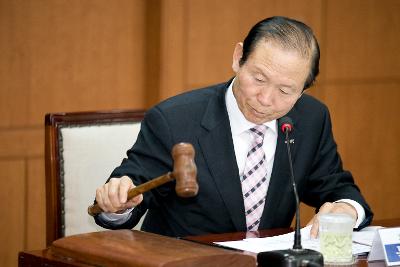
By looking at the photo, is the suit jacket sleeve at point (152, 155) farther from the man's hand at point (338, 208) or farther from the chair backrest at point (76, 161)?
the man's hand at point (338, 208)

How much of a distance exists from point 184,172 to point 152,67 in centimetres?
281

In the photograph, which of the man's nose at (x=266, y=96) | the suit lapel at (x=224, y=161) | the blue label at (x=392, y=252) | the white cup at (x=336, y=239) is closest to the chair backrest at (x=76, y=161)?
the suit lapel at (x=224, y=161)

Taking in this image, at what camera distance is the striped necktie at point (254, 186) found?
2.94 meters

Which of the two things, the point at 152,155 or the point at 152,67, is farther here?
the point at 152,67

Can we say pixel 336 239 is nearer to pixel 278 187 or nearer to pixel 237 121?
pixel 278 187

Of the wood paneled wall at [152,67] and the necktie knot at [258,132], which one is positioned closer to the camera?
the necktie knot at [258,132]

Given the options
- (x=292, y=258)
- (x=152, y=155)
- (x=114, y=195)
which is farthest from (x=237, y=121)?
(x=292, y=258)

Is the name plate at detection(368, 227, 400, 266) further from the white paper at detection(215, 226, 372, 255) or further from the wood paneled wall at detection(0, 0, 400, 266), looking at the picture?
the wood paneled wall at detection(0, 0, 400, 266)

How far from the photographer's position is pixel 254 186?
2949 mm

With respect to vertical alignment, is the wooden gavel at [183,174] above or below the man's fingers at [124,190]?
above

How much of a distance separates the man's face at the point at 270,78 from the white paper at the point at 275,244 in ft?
1.42

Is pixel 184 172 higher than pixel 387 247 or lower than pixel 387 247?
higher

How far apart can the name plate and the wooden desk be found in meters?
0.04

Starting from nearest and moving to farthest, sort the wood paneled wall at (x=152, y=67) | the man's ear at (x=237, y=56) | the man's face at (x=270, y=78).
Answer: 1. the man's face at (x=270, y=78)
2. the man's ear at (x=237, y=56)
3. the wood paneled wall at (x=152, y=67)
